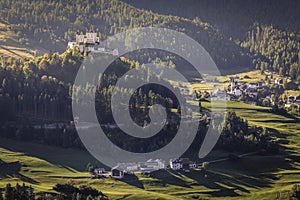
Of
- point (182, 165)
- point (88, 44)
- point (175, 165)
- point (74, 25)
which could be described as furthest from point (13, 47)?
point (182, 165)

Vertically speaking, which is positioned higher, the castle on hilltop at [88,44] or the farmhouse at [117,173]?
the castle on hilltop at [88,44]

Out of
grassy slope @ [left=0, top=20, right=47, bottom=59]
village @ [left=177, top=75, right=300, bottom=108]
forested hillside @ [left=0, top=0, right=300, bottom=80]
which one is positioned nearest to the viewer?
village @ [left=177, top=75, right=300, bottom=108]

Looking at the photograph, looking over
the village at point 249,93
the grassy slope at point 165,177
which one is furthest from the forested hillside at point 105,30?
the grassy slope at point 165,177

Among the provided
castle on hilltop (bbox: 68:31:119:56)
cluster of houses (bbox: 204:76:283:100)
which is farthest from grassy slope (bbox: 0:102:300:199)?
cluster of houses (bbox: 204:76:283:100)

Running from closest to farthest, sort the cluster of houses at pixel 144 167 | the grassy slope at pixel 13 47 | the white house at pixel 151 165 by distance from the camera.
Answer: the cluster of houses at pixel 144 167
the white house at pixel 151 165
the grassy slope at pixel 13 47

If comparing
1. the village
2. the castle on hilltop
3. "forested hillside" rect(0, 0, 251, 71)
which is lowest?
the village

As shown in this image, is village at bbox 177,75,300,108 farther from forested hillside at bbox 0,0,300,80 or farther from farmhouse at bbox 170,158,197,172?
farmhouse at bbox 170,158,197,172

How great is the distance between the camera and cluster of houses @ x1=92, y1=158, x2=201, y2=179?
7912cm

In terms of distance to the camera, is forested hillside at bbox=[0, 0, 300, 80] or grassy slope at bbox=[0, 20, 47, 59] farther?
forested hillside at bbox=[0, 0, 300, 80]

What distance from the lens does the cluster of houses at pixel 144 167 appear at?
7912 cm

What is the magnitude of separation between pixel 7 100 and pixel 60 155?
572 inches

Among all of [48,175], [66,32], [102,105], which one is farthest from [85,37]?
[66,32]

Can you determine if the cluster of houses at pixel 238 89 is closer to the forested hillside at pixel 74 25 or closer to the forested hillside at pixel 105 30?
the forested hillside at pixel 105 30

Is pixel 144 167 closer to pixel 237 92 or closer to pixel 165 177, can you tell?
pixel 165 177
